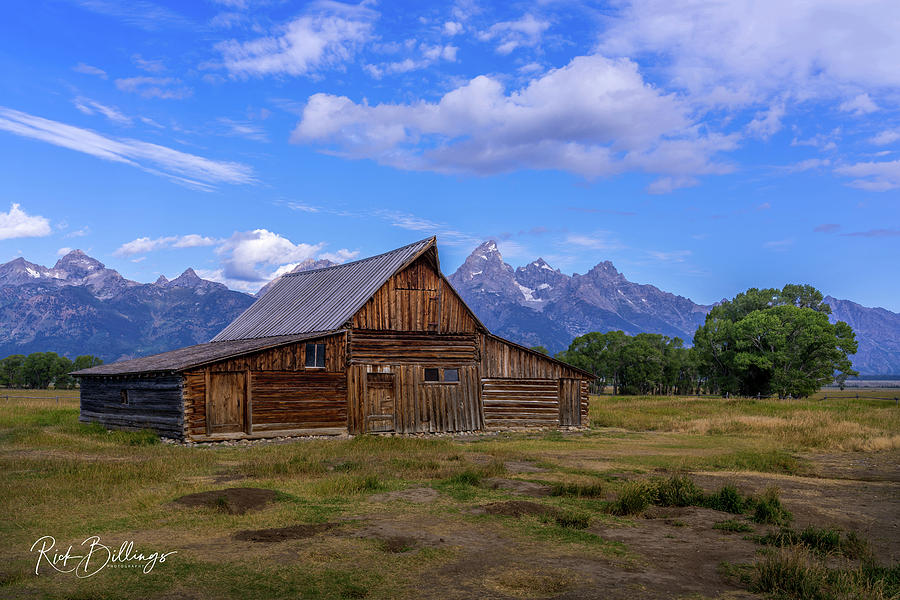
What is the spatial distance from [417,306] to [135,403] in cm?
1306

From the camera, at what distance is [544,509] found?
1302 centimetres

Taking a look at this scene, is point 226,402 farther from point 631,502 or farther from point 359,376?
point 631,502

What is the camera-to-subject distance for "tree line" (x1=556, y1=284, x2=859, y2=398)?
238 feet

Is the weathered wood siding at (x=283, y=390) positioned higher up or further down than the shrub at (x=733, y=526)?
higher up

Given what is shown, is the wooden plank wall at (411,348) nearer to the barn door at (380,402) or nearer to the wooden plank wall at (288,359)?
the wooden plank wall at (288,359)

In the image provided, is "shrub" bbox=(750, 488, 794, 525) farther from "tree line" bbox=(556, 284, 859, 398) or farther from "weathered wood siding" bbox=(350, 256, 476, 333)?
"tree line" bbox=(556, 284, 859, 398)

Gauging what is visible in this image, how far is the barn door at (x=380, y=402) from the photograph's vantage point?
101ft

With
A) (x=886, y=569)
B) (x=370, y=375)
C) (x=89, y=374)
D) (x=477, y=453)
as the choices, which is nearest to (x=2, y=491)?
(x=477, y=453)

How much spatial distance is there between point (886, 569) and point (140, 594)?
31.0ft

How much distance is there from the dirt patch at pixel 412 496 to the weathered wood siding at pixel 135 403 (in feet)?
46.3

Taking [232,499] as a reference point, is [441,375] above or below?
above

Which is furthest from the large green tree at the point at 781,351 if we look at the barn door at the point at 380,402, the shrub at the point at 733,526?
the shrub at the point at 733,526

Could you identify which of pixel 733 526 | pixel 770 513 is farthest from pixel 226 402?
pixel 770 513

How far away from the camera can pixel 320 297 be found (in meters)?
36.8
